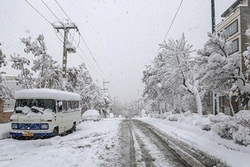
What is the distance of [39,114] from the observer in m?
13.3

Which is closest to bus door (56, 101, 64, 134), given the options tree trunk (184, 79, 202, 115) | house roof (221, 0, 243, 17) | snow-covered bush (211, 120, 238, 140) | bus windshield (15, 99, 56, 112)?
bus windshield (15, 99, 56, 112)

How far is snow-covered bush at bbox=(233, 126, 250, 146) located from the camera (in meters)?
9.20

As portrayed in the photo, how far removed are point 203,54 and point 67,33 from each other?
48.2ft

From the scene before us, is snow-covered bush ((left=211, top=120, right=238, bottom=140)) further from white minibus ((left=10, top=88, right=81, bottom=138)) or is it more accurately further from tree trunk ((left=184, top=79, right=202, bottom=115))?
tree trunk ((left=184, top=79, right=202, bottom=115))

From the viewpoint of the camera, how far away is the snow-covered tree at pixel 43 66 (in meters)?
23.3

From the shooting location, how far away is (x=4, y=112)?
23.9 metres

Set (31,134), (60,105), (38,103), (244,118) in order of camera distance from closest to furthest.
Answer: (244,118) < (31,134) < (38,103) < (60,105)

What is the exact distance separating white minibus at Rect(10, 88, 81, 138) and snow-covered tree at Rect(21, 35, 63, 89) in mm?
9486

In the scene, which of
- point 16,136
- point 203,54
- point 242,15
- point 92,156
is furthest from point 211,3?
point 242,15

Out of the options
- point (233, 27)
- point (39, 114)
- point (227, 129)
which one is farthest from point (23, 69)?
point (233, 27)

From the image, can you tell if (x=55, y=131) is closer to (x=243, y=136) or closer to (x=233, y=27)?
(x=243, y=136)

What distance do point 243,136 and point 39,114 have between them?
9.99 m

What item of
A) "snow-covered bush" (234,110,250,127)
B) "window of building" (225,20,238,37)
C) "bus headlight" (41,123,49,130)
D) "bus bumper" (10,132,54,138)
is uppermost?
"window of building" (225,20,238,37)

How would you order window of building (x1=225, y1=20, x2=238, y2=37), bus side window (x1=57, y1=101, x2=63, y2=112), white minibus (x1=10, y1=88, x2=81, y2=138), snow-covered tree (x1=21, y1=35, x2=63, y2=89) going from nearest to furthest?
white minibus (x1=10, y1=88, x2=81, y2=138) → bus side window (x1=57, y1=101, x2=63, y2=112) → snow-covered tree (x1=21, y1=35, x2=63, y2=89) → window of building (x1=225, y1=20, x2=238, y2=37)
